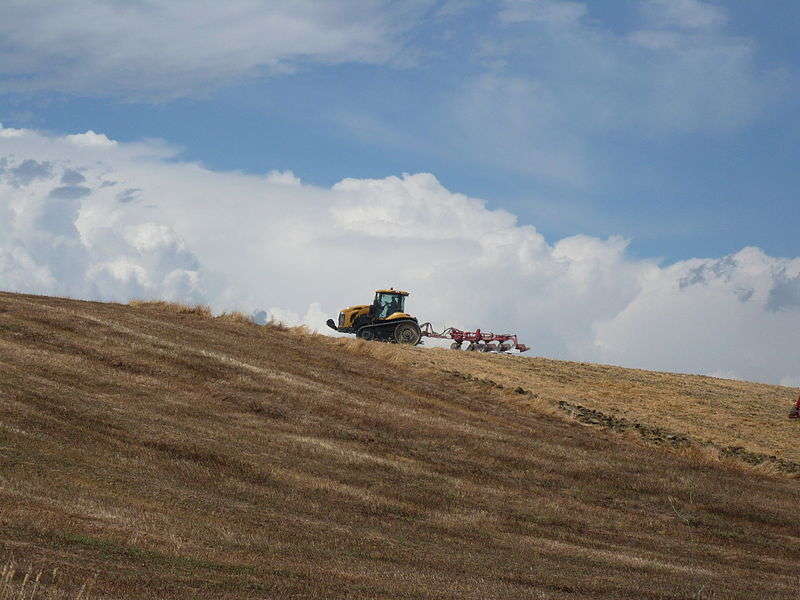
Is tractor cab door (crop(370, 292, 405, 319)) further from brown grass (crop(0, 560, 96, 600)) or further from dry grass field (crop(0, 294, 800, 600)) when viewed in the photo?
brown grass (crop(0, 560, 96, 600))

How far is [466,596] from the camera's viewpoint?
11391mm

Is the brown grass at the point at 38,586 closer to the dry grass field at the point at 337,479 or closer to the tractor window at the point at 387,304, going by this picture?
the dry grass field at the point at 337,479

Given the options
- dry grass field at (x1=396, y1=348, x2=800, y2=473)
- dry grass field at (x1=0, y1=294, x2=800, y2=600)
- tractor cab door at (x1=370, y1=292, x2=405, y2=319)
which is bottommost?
dry grass field at (x1=0, y1=294, x2=800, y2=600)

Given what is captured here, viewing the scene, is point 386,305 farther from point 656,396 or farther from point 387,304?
point 656,396

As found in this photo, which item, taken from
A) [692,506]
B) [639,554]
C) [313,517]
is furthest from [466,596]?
[692,506]

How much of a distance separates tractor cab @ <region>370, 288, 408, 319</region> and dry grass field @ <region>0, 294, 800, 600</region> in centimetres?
946

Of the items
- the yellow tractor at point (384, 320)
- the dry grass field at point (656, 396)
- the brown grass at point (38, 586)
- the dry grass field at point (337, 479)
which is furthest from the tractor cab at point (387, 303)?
the brown grass at point (38, 586)

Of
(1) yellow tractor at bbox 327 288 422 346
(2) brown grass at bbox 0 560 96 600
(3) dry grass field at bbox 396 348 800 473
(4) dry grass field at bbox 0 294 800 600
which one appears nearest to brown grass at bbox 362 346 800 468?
(3) dry grass field at bbox 396 348 800 473

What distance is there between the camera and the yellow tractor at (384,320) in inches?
1893

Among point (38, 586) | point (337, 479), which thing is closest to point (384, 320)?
point (337, 479)

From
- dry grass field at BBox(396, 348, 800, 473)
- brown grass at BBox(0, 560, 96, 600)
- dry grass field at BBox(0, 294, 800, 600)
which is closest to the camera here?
brown grass at BBox(0, 560, 96, 600)

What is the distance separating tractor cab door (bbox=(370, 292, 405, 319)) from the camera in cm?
4881

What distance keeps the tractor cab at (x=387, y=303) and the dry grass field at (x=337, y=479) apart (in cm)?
946

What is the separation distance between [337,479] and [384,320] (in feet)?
93.1
